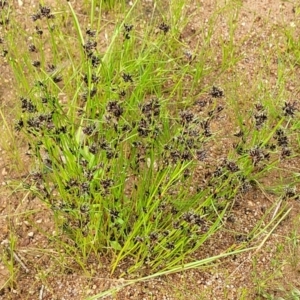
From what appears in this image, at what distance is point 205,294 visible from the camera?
2119 millimetres

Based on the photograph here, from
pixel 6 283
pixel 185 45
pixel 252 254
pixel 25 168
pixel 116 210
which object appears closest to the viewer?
pixel 116 210

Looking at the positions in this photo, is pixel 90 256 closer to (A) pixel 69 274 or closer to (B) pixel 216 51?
(A) pixel 69 274

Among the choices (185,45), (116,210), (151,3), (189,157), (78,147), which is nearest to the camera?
(189,157)

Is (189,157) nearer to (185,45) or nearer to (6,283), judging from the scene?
(6,283)

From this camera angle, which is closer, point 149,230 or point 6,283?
point 149,230

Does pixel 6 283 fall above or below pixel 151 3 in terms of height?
below

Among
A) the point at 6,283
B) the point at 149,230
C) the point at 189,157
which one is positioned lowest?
the point at 6,283

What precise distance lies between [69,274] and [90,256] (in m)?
0.10

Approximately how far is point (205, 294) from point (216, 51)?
1.33m

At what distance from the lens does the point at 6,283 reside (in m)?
2.09

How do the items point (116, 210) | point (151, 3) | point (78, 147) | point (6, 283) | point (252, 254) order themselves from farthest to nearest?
1. point (151, 3)
2. point (252, 254)
3. point (6, 283)
4. point (116, 210)
5. point (78, 147)

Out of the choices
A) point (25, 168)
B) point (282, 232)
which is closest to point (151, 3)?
point (25, 168)

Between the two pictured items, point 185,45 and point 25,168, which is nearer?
point 25,168

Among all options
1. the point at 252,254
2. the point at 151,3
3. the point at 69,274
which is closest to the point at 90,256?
the point at 69,274
